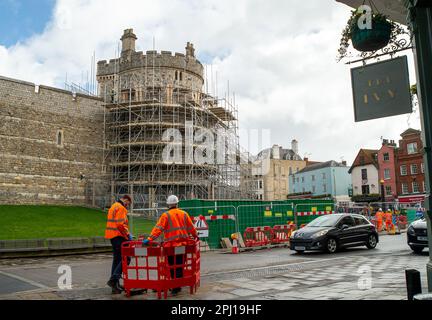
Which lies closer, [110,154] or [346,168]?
[110,154]

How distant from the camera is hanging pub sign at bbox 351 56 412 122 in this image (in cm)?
569

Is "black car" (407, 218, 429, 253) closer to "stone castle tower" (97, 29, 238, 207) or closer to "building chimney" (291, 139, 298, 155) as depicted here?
"stone castle tower" (97, 29, 238, 207)

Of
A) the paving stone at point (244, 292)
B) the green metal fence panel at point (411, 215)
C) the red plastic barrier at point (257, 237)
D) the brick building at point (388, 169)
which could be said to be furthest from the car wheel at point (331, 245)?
the brick building at point (388, 169)

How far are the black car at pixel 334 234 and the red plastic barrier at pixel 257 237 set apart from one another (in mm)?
2489

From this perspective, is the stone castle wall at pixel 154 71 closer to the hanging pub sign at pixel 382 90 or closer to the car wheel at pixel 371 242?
the car wheel at pixel 371 242

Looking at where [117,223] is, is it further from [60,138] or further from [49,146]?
[60,138]

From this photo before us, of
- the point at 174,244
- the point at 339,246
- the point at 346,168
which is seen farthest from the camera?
the point at 346,168

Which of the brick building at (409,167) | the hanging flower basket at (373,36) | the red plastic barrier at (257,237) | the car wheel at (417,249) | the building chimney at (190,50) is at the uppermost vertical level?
the building chimney at (190,50)

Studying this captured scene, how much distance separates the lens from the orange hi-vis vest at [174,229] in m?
7.49

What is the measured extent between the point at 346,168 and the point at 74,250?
55.6m

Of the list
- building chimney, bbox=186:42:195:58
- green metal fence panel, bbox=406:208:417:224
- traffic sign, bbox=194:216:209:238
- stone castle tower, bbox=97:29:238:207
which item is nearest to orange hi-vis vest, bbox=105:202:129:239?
traffic sign, bbox=194:216:209:238
